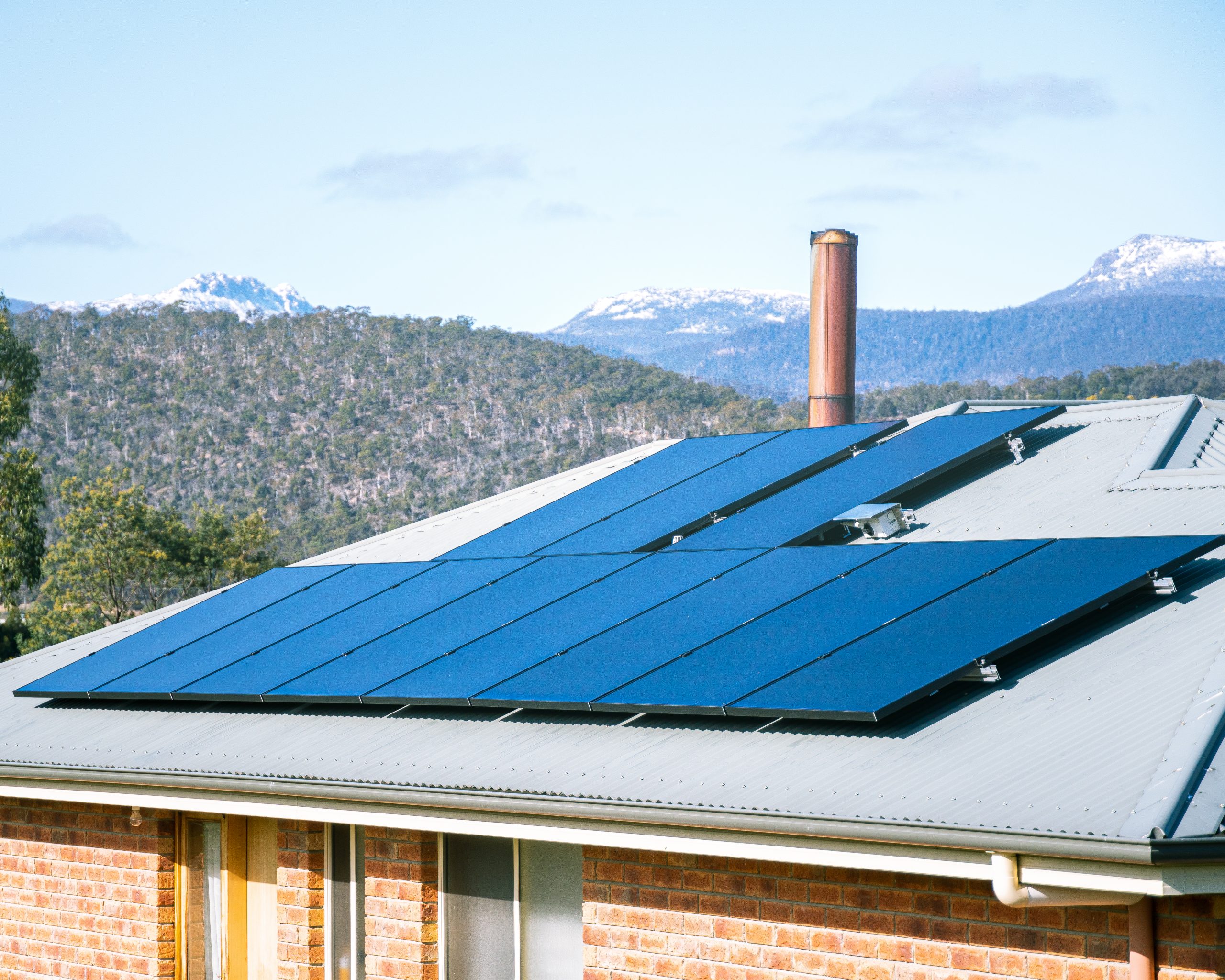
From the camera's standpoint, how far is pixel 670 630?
31.7 ft

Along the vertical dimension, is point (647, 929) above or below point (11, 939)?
above

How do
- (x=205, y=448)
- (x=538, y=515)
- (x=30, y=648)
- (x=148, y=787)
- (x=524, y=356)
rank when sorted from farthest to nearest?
1. (x=524, y=356)
2. (x=205, y=448)
3. (x=30, y=648)
4. (x=538, y=515)
5. (x=148, y=787)

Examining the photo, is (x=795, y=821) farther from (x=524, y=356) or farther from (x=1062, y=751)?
(x=524, y=356)

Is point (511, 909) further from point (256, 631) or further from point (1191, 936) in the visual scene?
point (1191, 936)

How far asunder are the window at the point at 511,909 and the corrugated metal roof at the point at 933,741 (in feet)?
2.94

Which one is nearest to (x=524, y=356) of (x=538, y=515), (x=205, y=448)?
(x=205, y=448)

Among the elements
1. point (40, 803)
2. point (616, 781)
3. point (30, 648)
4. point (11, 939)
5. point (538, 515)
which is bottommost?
point (30, 648)

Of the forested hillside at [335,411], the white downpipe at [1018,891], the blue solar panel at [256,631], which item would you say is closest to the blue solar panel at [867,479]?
the blue solar panel at [256,631]

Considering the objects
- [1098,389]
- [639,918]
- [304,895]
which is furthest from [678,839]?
[1098,389]

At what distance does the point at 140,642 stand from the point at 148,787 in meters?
3.11

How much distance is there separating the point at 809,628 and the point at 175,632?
6761 mm

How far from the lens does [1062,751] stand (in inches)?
275

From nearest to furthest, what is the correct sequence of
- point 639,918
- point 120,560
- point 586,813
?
point 586,813, point 639,918, point 120,560

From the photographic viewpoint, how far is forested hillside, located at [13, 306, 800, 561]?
353 feet
